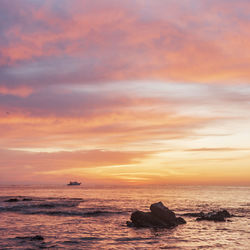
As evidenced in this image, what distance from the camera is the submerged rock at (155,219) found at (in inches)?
1647

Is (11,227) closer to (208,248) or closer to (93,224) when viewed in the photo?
(93,224)

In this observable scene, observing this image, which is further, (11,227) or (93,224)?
(93,224)

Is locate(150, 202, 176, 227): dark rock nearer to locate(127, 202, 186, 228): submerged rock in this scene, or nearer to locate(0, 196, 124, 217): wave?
locate(127, 202, 186, 228): submerged rock

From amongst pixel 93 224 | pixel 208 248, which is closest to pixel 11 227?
pixel 93 224

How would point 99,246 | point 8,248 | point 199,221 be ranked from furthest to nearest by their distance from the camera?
point 199,221
point 99,246
point 8,248

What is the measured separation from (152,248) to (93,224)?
57.3 feet

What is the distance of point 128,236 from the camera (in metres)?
34.5

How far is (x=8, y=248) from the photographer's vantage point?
1086 inches

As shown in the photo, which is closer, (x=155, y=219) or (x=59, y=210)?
(x=155, y=219)

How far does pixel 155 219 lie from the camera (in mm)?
42875

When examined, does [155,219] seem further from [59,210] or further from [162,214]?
[59,210]

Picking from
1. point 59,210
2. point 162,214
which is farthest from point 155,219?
point 59,210

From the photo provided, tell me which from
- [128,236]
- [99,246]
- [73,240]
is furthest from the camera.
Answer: [128,236]

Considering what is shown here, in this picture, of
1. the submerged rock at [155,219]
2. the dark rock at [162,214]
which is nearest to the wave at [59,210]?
the submerged rock at [155,219]
